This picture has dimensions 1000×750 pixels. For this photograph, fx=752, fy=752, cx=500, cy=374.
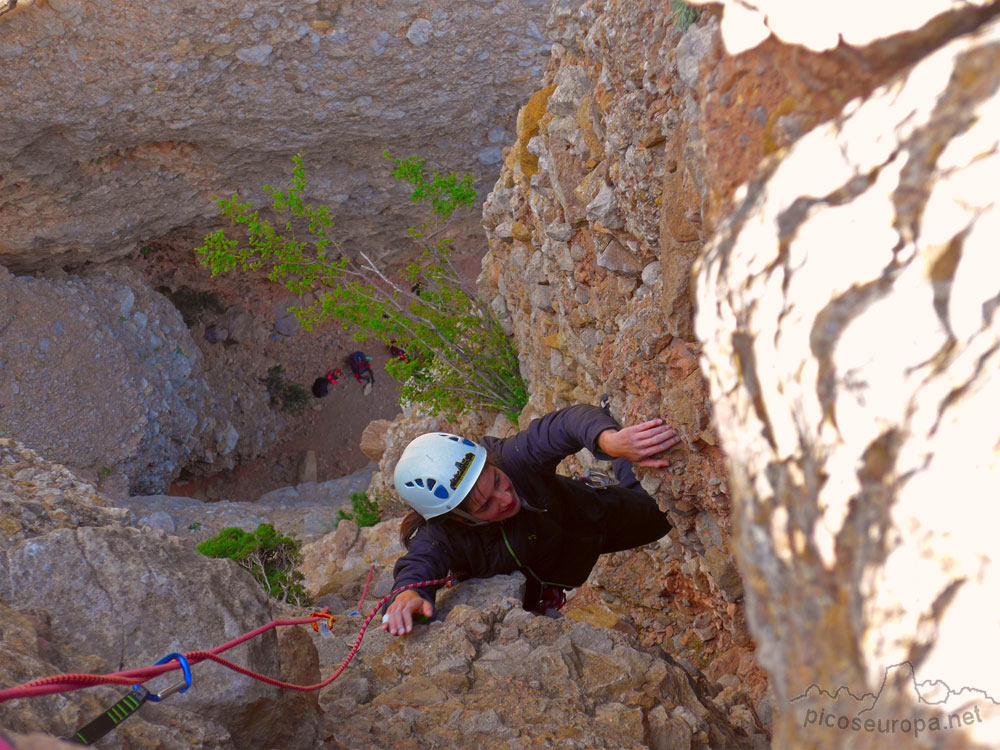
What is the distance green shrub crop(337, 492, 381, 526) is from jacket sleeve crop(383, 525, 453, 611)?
14.2 ft

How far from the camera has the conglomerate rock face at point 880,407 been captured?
3.12ft

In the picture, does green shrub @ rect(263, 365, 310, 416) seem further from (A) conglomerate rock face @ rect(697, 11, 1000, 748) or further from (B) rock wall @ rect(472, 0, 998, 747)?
(A) conglomerate rock face @ rect(697, 11, 1000, 748)

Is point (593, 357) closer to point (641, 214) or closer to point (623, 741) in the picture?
point (641, 214)

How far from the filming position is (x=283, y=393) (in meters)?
11.8

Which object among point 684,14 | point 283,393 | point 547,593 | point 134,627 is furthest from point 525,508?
point 283,393

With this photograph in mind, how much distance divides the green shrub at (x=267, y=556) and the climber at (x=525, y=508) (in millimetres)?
1986

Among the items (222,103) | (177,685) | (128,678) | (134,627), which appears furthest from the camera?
Result: (222,103)

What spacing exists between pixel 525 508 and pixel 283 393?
29.1 ft

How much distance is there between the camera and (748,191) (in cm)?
129

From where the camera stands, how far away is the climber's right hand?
3092mm

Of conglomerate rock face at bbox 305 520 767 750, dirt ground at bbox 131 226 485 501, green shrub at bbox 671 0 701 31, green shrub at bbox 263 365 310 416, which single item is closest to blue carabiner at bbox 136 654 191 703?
conglomerate rock face at bbox 305 520 767 750

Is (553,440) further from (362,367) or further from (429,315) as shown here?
(362,367)

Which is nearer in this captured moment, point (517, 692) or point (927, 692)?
point (927, 692)

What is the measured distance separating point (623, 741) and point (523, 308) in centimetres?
351
